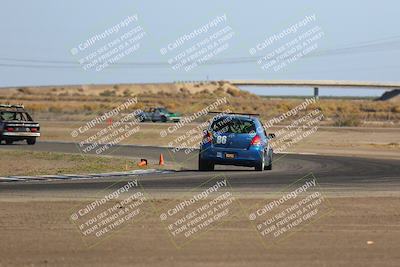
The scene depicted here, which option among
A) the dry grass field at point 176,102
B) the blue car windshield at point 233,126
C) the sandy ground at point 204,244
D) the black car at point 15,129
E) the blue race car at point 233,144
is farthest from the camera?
the dry grass field at point 176,102

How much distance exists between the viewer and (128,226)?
11078mm

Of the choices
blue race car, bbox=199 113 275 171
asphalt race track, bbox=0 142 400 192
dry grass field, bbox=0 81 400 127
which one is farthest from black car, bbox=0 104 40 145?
dry grass field, bbox=0 81 400 127

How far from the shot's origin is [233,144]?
22422 mm

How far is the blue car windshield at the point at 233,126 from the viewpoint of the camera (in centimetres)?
2259

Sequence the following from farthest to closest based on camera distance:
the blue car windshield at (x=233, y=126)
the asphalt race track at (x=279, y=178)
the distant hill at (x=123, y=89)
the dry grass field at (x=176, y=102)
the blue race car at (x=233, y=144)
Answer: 1. the distant hill at (x=123, y=89)
2. the dry grass field at (x=176, y=102)
3. the blue car windshield at (x=233, y=126)
4. the blue race car at (x=233, y=144)
5. the asphalt race track at (x=279, y=178)

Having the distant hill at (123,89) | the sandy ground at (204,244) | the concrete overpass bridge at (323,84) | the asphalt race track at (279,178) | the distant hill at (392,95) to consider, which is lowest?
the distant hill at (392,95)

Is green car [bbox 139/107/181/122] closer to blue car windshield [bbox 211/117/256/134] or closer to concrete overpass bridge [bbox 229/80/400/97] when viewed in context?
blue car windshield [bbox 211/117/256/134]

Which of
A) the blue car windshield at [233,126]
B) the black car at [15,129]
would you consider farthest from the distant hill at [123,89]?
the blue car windshield at [233,126]

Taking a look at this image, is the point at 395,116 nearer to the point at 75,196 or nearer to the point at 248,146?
the point at 248,146

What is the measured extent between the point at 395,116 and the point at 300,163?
63233mm

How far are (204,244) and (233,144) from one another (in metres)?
12.6

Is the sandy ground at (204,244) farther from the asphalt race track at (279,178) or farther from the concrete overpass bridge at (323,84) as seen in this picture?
the concrete overpass bridge at (323,84)

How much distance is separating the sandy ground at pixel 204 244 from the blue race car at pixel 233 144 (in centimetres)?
975

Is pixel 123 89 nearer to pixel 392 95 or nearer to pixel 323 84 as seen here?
pixel 323 84
